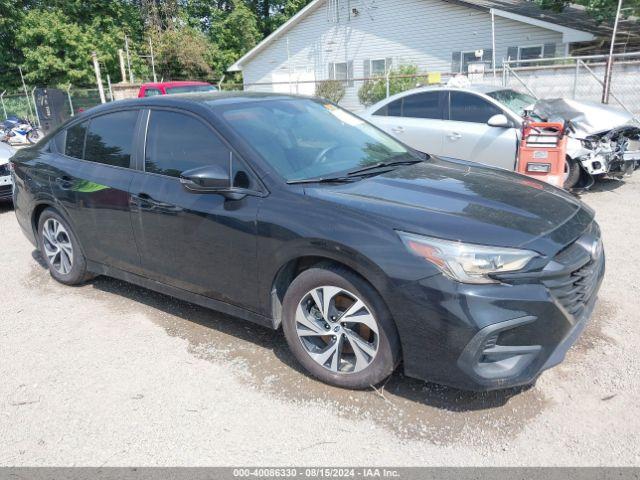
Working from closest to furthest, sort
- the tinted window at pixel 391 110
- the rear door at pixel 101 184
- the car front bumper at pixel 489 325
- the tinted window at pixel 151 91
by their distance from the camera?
1. the car front bumper at pixel 489 325
2. the rear door at pixel 101 184
3. the tinted window at pixel 391 110
4. the tinted window at pixel 151 91

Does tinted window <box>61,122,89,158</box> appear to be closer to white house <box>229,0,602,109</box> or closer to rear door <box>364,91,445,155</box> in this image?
rear door <box>364,91,445,155</box>

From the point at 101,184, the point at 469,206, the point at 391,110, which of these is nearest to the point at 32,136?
the point at 391,110

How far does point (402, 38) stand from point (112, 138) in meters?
20.8

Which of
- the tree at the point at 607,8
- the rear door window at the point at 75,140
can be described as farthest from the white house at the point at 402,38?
the rear door window at the point at 75,140

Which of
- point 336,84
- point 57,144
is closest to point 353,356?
point 57,144

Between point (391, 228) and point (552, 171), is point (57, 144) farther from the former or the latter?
point (552, 171)

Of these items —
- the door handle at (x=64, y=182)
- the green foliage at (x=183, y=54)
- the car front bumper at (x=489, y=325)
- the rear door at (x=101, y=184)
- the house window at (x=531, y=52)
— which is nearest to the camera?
the car front bumper at (x=489, y=325)

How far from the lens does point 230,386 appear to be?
128 inches

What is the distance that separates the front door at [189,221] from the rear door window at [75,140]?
970 millimetres

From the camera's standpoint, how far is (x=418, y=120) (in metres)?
8.32

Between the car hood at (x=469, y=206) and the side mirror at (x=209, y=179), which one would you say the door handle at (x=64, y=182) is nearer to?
the side mirror at (x=209, y=179)

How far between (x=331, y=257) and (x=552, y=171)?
527 centimetres

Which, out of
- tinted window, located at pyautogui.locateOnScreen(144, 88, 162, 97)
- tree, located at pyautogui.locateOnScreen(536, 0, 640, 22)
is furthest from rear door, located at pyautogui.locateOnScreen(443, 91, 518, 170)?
tree, located at pyautogui.locateOnScreen(536, 0, 640, 22)

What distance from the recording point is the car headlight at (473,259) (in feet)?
8.51
